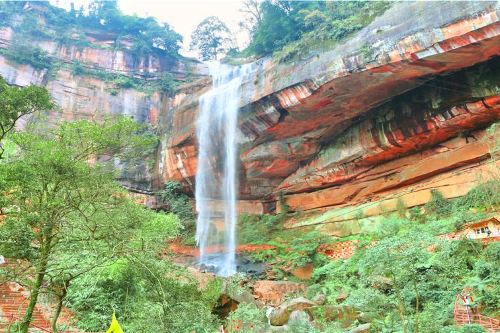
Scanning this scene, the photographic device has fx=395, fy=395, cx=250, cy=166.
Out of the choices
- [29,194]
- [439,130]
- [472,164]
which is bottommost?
[29,194]

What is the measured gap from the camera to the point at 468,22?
395 inches

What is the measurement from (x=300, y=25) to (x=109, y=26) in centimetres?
1524

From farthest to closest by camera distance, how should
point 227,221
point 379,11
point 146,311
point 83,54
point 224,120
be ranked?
point 83,54, point 227,221, point 224,120, point 379,11, point 146,311

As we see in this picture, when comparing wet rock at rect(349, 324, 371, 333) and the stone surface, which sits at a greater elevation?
the stone surface

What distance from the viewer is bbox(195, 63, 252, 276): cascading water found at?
54.4ft

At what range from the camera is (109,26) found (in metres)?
26.5

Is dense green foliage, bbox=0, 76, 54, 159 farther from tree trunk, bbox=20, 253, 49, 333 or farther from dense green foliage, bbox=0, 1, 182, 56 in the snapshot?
dense green foliage, bbox=0, 1, 182, 56

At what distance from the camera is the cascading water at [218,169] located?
16.6 metres

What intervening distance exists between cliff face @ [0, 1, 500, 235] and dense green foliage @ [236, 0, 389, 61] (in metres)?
0.72

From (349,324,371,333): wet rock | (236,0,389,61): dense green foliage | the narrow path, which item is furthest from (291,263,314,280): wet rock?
the narrow path

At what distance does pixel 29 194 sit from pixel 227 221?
14.1 m

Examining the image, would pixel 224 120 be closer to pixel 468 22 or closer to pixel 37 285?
pixel 468 22

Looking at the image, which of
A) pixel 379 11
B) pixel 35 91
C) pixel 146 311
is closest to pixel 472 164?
pixel 379 11

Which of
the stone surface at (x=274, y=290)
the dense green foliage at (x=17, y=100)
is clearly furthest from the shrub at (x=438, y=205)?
the dense green foliage at (x=17, y=100)
